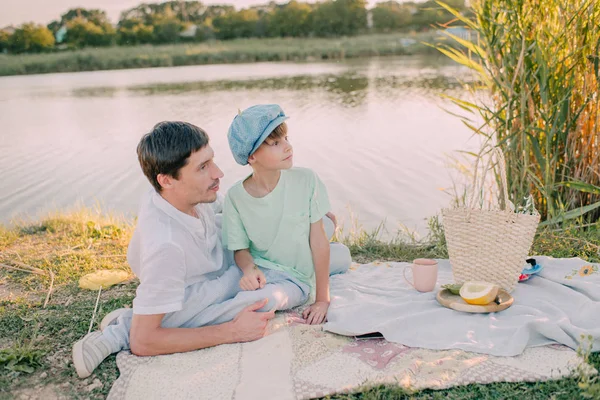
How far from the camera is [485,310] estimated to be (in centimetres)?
280

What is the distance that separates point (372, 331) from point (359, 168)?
15.8 feet

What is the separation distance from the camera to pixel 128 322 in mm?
2900

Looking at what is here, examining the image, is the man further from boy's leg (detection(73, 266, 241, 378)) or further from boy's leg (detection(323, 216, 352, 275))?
boy's leg (detection(323, 216, 352, 275))

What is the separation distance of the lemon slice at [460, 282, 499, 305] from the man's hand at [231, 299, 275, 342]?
3.18 ft

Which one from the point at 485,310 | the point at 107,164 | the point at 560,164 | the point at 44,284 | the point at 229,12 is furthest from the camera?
the point at 229,12

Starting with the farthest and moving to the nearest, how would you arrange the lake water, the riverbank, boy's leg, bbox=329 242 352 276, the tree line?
the tree line, the riverbank, the lake water, boy's leg, bbox=329 242 352 276

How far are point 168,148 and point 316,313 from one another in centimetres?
109

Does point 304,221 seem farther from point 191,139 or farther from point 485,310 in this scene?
point 485,310

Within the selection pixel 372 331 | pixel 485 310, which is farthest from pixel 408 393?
→ pixel 485 310

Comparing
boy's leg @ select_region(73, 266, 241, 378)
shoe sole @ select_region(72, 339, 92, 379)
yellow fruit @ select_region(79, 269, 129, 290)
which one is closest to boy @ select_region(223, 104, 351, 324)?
boy's leg @ select_region(73, 266, 241, 378)

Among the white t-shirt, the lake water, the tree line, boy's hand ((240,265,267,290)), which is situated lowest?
the lake water

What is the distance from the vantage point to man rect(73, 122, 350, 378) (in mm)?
2590

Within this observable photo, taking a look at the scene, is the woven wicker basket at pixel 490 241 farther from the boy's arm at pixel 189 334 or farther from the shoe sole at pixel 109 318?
the shoe sole at pixel 109 318

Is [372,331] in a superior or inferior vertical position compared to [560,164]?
inferior
